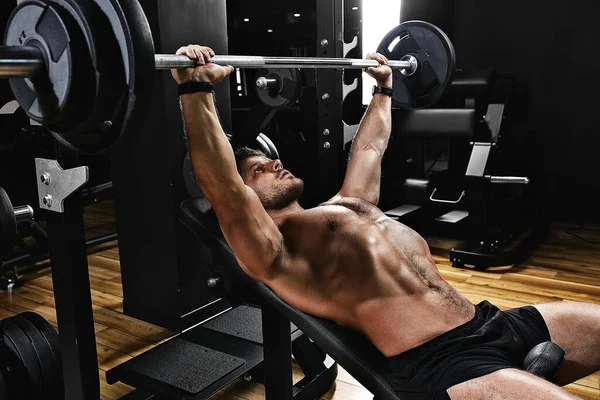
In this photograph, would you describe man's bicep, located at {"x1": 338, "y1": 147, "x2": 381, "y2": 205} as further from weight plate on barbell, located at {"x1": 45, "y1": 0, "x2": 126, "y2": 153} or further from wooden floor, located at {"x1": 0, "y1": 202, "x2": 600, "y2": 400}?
weight plate on barbell, located at {"x1": 45, "y1": 0, "x2": 126, "y2": 153}

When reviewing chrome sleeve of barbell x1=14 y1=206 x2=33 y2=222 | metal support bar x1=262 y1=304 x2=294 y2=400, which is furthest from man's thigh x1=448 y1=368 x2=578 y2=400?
chrome sleeve of barbell x1=14 y1=206 x2=33 y2=222

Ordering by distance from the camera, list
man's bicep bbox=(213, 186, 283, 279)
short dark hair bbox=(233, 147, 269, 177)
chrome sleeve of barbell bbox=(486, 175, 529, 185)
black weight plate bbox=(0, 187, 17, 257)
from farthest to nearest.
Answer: chrome sleeve of barbell bbox=(486, 175, 529, 185) → short dark hair bbox=(233, 147, 269, 177) → man's bicep bbox=(213, 186, 283, 279) → black weight plate bbox=(0, 187, 17, 257)

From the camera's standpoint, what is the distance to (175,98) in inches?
98.3

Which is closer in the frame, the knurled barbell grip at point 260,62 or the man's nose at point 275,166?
the knurled barbell grip at point 260,62

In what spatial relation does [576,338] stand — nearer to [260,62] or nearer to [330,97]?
[260,62]

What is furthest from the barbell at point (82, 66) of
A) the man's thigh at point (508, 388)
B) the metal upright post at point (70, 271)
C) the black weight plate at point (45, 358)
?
the man's thigh at point (508, 388)

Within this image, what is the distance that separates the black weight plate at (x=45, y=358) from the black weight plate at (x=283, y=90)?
3.88 feet

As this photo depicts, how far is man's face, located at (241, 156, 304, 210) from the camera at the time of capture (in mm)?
1751

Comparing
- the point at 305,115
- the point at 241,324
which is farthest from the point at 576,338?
the point at 305,115

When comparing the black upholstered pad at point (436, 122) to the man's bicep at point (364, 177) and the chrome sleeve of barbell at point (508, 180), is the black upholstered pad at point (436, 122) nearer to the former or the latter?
the chrome sleeve of barbell at point (508, 180)

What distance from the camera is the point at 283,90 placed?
225 cm

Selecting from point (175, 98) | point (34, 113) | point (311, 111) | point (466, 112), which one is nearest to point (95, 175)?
point (311, 111)

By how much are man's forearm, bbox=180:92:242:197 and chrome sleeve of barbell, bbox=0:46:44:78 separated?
0.38 metres

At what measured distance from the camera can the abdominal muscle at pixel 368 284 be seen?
1470 mm
